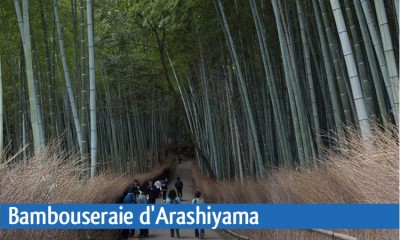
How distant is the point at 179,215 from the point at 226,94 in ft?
29.5

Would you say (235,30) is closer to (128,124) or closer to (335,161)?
(335,161)

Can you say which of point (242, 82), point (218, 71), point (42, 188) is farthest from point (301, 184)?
point (218, 71)

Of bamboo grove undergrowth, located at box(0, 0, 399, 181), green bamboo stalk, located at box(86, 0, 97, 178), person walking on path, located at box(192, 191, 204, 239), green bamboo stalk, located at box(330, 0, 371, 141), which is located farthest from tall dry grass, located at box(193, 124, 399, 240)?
green bamboo stalk, located at box(86, 0, 97, 178)

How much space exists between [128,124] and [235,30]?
→ 1024cm

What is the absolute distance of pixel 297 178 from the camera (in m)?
5.80

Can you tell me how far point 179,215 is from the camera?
13.8 feet

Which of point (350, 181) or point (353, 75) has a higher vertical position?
point (353, 75)

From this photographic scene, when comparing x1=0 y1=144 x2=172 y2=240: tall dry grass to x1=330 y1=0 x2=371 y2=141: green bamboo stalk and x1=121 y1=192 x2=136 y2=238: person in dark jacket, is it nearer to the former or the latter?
x1=121 y1=192 x2=136 y2=238: person in dark jacket

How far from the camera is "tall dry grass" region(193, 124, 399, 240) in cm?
345

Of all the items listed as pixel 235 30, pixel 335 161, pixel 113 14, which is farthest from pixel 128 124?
pixel 335 161

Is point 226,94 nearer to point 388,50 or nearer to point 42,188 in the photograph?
point 388,50

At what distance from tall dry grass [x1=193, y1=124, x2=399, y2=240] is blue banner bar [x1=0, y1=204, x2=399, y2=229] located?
0.21 m

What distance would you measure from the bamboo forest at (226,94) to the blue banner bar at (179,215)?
0.13 metres

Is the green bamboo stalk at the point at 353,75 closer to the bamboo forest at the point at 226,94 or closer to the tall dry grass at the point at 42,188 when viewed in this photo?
the bamboo forest at the point at 226,94
